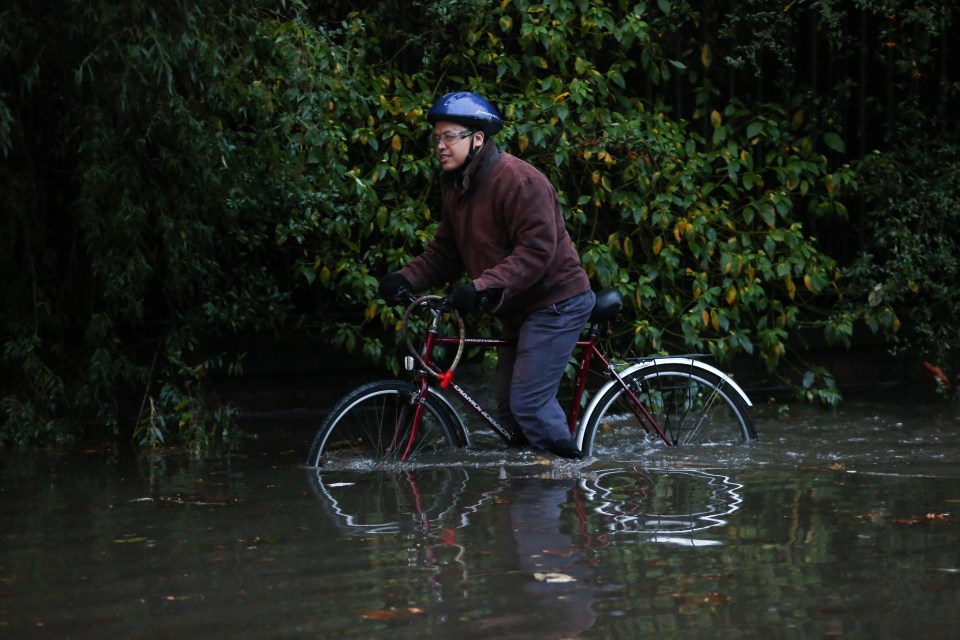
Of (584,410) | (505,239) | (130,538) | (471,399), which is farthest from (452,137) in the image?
(130,538)

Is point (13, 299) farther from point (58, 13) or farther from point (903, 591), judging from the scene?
point (903, 591)

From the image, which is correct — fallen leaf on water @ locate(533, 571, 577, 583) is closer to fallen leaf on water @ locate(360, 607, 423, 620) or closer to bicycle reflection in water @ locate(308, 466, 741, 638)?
bicycle reflection in water @ locate(308, 466, 741, 638)

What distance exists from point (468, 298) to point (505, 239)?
46 cm

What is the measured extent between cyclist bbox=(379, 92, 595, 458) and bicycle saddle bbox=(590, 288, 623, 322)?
0.20 feet

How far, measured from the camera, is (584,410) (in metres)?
7.01

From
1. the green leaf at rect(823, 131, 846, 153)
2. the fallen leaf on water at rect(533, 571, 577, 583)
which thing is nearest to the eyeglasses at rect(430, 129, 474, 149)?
the fallen leaf on water at rect(533, 571, 577, 583)

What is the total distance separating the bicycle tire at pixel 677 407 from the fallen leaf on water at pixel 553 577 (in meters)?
2.29

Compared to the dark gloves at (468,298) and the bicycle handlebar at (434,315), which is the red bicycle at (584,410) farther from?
the dark gloves at (468,298)

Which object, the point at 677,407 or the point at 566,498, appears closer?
the point at 566,498

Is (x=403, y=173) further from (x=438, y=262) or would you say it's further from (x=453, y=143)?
(x=453, y=143)

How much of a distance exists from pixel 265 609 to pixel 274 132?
12.2ft

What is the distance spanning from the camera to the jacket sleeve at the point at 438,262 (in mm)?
6738

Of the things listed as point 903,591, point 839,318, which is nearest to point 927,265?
point 839,318

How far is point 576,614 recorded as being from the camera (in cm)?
426
